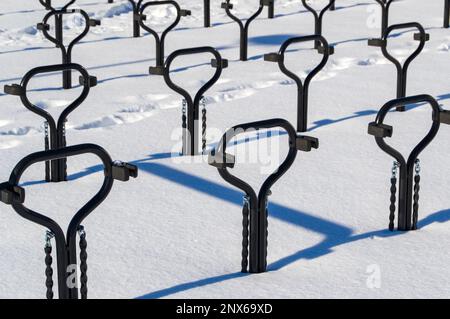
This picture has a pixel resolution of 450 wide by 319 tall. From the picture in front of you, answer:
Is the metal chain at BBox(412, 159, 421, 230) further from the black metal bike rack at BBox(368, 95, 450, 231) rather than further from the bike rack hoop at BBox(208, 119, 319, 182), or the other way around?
the bike rack hoop at BBox(208, 119, 319, 182)

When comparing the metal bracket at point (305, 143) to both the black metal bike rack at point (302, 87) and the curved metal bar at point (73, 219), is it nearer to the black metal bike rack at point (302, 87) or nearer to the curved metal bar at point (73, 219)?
the curved metal bar at point (73, 219)

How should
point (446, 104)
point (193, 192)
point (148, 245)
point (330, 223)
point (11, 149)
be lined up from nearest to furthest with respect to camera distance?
point (148, 245), point (330, 223), point (193, 192), point (11, 149), point (446, 104)

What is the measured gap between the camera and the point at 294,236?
19.1 feet

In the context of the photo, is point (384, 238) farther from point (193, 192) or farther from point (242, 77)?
point (242, 77)

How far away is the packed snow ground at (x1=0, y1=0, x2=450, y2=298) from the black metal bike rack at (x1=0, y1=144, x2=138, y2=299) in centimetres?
42

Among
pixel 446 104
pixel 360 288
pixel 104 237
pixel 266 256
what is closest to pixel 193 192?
pixel 104 237

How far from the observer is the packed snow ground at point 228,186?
5.16 m

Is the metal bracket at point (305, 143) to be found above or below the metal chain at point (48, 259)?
above

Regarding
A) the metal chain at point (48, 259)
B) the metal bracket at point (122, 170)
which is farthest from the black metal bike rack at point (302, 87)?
the metal chain at point (48, 259)

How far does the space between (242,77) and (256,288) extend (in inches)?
210

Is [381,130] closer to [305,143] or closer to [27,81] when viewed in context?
[305,143]

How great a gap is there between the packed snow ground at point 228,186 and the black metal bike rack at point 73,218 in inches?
16.7

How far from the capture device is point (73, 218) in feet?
14.5

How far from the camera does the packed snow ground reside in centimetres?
516
